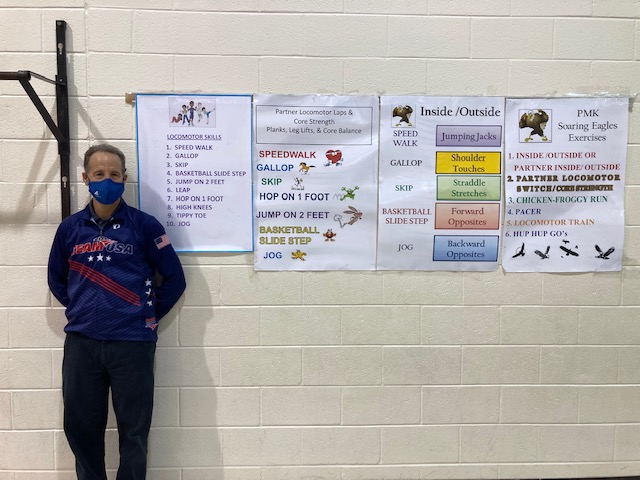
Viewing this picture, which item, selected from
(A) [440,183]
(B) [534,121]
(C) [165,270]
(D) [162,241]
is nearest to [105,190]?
(D) [162,241]

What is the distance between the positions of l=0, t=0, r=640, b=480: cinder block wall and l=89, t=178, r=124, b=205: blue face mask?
264mm

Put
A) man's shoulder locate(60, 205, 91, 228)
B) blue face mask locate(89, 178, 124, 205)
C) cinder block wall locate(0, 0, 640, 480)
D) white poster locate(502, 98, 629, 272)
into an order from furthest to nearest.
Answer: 1. white poster locate(502, 98, 629, 272)
2. cinder block wall locate(0, 0, 640, 480)
3. man's shoulder locate(60, 205, 91, 228)
4. blue face mask locate(89, 178, 124, 205)

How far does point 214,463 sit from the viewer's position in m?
2.68

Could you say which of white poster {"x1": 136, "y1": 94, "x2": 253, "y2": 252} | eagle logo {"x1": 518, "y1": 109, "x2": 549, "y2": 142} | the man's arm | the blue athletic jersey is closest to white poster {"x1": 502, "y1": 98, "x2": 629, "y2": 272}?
eagle logo {"x1": 518, "y1": 109, "x2": 549, "y2": 142}

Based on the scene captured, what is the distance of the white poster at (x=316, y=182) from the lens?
2.58 metres

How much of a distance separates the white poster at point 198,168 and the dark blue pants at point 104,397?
60 centimetres

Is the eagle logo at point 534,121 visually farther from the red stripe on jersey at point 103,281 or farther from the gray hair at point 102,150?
the red stripe on jersey at point 103,281

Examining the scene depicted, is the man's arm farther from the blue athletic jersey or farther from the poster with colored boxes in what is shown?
the poster with colored boxes

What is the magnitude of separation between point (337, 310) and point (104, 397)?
1.21 meters

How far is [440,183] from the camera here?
2633 millimetres

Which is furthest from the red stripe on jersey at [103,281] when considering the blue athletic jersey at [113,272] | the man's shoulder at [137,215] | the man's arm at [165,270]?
the man's shoulder at [137,215]

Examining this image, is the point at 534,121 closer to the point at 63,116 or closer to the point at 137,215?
the point at 137,215

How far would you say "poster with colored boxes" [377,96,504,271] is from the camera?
8.53ft

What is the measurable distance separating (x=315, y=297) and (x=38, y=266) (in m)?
1.42
